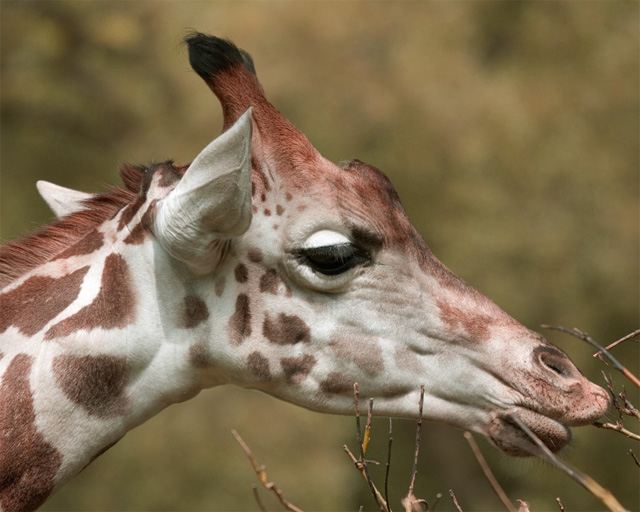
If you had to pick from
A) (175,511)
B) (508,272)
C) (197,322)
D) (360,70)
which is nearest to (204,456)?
(175,511)

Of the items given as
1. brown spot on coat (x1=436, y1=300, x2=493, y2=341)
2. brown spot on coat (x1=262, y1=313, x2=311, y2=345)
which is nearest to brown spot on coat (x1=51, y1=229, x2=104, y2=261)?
brown spot on coat (x1=262, y1=313, x2=311, y2=345)

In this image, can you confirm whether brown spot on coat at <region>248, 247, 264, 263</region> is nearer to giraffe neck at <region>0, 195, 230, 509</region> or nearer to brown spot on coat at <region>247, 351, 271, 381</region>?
giraffe neck at <region>0, 195, 230, 509</region>

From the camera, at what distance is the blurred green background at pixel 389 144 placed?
15430mm

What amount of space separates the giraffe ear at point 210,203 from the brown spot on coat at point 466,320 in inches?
41.0

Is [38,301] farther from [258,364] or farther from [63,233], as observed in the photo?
[258,364]

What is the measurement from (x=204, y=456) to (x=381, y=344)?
444 inches

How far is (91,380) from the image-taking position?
4270 millimetres

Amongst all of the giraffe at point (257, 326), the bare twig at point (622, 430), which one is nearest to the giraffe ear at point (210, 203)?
the giraffe at point (257, 326)

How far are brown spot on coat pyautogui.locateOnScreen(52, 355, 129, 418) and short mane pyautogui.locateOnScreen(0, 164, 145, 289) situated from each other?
61cm

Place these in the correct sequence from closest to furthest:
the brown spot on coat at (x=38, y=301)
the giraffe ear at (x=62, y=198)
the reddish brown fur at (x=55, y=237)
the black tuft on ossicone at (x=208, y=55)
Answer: the brown spot on coat at (x=38, y=301) < the reddish brown fur at (x=55, y=237) < the black tuft on ossicone at (x=208, y=55) < the giraffe ear at (x=62, y=198)

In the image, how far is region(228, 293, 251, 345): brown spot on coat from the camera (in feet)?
14.5

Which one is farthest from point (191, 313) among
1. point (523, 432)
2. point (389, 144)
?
point (389, 144)

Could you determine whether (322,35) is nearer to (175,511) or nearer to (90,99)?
(90,99)

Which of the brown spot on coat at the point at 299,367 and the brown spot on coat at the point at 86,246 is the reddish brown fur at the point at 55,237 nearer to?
the brown spot on coat at the point at 86,246
